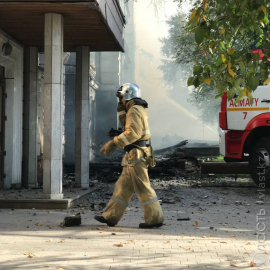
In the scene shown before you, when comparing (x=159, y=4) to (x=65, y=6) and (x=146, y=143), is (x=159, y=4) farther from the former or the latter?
(x=146, y=143)

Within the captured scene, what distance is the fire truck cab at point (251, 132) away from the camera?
12773mm

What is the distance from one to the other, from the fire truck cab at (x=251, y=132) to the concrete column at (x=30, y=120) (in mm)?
4722

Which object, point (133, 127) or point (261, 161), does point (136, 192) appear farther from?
point (261, 161)

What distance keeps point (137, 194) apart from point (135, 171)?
1.06 ft

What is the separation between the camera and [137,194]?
7.90 metres

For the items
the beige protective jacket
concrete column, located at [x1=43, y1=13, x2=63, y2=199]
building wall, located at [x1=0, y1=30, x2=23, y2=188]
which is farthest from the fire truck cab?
the beige protective jacket

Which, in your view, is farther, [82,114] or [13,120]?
[82,114]

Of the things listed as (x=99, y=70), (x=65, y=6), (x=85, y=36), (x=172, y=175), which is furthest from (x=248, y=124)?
(x=99, y=70)

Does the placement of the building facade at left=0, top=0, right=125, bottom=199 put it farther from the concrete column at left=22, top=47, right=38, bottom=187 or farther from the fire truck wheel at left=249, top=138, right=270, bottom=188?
the fire truck wheel at left=249, top=138, right=270, bottom=188

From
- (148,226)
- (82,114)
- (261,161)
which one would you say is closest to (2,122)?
(82,114)

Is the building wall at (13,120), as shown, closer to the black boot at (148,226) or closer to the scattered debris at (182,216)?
the scattered debris at (182,216)

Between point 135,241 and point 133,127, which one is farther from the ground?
point 133,127

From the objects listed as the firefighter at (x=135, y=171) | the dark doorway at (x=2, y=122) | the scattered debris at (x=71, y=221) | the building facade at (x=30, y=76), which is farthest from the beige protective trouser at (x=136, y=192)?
the dark doorway at (x=2, y=122)

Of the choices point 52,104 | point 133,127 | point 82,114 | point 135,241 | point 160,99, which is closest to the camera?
point 135,241
